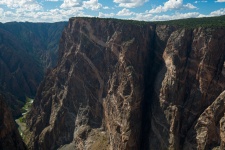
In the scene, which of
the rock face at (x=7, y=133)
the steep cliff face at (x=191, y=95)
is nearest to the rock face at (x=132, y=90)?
the steep cliff face at (x=191, y=95)

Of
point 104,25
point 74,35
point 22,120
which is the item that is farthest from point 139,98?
point 22,120

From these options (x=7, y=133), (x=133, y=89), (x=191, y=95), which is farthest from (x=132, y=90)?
(x=7, y=133)

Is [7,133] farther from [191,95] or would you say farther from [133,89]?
[191,95]

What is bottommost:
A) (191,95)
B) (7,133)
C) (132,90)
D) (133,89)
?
(7,133)

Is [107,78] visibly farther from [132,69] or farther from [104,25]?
[104,25]

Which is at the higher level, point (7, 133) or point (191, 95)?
point (191, 95)

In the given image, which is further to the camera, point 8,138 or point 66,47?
point 66,47
